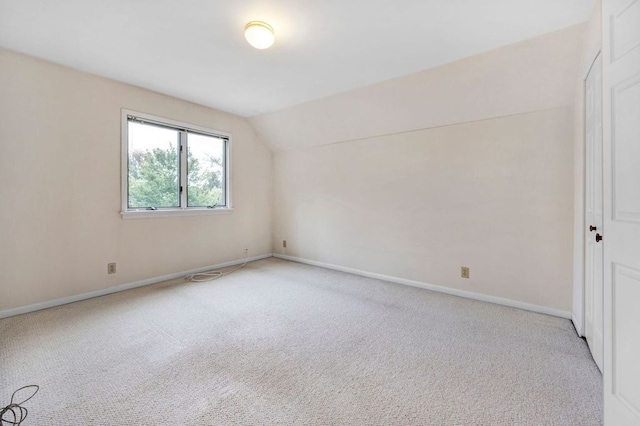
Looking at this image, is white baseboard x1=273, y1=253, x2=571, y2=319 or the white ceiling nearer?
the white ceiling

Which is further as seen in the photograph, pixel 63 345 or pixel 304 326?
pixel 304 326

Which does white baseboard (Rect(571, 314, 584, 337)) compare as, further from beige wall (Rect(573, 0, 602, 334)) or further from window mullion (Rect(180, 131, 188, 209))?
window mullion (Rect(180, 131, 188, 209))

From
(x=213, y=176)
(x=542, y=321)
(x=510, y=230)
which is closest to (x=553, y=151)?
(x=510, y=230)

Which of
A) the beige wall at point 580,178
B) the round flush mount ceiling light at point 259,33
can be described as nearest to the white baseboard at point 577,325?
the beige wall at point 580,178

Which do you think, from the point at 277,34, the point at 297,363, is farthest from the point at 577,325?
the point at 277,34

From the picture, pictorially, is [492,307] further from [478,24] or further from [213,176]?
[213,176]

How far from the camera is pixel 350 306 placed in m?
2.83

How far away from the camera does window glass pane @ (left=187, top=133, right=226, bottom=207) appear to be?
3959 mm

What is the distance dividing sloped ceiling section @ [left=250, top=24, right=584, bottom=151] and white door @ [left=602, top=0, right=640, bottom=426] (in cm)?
112

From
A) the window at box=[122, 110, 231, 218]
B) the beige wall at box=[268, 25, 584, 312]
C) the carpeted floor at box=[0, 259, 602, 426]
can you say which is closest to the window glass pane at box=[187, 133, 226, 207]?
the window at box=[122, 110, 231, 218]

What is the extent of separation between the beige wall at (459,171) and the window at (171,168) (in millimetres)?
1087

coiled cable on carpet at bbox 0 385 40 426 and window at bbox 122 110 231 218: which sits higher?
window at bbox 122 110 231 218

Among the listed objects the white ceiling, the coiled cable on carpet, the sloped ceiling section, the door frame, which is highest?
the white ceiling

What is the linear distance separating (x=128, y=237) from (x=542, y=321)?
454cm
